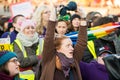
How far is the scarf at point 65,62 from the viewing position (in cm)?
469

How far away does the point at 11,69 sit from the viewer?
14.9 feet

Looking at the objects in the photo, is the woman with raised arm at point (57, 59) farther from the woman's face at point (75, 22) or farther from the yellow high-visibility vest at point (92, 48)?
the woman's face at point (75, 22)

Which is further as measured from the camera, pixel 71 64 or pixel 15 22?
pixel 15 22

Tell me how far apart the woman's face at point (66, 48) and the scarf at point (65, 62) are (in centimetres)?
5

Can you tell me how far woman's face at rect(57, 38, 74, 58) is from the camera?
15.6 feet

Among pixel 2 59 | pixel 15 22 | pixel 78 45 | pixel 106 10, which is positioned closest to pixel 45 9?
pixel 15 22

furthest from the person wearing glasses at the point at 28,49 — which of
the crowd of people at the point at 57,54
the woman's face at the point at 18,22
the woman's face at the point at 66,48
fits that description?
the woman's face at the point at 66,48

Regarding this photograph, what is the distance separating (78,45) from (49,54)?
18.2 inches

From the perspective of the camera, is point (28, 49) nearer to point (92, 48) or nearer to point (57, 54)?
point (92, 48)

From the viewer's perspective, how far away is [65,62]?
4.69 meters

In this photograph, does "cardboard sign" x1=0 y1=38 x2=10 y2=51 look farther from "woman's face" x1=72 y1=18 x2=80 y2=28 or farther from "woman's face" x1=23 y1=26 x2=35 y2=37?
"woman's face" x1=72 y1=18 x2=80 y2=28

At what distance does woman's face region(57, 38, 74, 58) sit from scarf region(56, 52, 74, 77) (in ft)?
0.16

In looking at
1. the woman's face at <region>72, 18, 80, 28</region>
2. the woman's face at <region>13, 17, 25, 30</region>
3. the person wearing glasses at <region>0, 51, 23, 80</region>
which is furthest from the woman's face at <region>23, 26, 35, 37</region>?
the person wearing glasses at <region>0, 51, 23, 80</region>

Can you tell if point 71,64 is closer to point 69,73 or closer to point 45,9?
point 69,73
